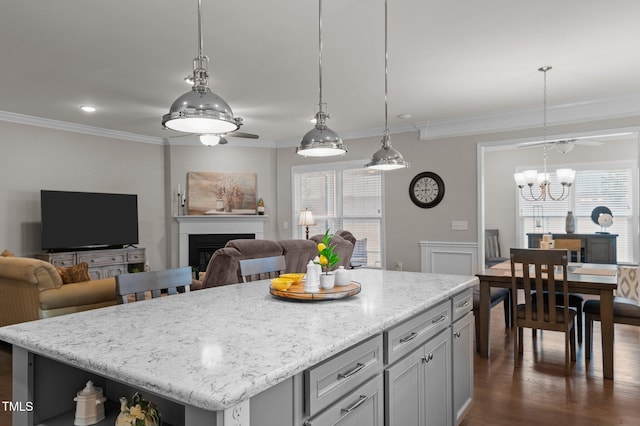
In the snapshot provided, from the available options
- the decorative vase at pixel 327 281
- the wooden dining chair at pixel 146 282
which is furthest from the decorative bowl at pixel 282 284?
the wooden dining chair at pixel 146 282

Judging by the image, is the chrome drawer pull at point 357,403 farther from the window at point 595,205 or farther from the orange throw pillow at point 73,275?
the window at point 595,205

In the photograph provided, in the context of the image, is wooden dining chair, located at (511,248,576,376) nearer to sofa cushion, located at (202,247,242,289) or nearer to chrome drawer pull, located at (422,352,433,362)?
chrome drawer pull, located at (422,352,433,362)

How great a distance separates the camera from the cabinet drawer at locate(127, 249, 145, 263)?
21.3ft

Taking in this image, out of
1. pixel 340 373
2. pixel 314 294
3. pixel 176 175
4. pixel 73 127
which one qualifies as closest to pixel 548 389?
pixel 314 294

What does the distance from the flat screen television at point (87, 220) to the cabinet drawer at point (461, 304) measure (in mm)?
5471

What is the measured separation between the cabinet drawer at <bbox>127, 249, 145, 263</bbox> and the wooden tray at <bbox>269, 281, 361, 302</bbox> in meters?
5.06

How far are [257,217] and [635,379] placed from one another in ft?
18.4

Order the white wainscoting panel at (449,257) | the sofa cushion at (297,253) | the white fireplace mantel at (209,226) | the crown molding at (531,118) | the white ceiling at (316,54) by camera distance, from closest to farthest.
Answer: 1. the white ceiling at (316,54)
2. the sofa cushion at (297,253)
3. the crown molding at (531,118)
4. the white wainscoting panel at (449,257)
5. the white fireplace mantel at (209,226)

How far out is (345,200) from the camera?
7.37 metres

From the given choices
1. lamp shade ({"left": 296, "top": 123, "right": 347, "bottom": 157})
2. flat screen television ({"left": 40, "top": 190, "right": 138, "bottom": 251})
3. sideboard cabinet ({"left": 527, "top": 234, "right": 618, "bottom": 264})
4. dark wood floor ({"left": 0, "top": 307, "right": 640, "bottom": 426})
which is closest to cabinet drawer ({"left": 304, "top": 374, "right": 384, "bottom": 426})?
→ lamp shade ({"left": 296, "top": 123, "right": 347, "bottom": 157})

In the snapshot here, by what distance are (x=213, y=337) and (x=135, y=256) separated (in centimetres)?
570

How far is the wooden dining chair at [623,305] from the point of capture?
11.3 feet

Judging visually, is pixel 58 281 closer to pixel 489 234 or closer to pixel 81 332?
pixel 81 332

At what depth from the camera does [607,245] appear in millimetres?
7461
